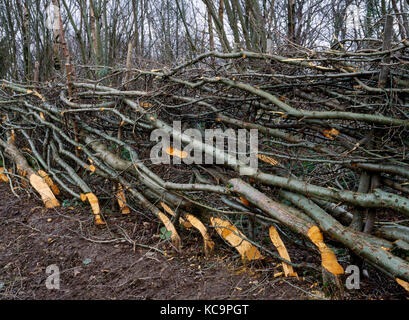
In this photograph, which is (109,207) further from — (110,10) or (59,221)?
(110,10)

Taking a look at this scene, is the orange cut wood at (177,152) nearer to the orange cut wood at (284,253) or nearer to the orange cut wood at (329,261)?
the orange cut wood at (284,253)

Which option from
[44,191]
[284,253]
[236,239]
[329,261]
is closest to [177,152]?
[236,239]

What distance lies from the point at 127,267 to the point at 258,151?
150cm

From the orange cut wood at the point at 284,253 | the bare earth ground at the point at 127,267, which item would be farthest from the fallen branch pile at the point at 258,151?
the bare earth ground at the point at 127,267

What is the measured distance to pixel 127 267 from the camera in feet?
9.27

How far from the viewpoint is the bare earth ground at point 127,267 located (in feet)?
8.13

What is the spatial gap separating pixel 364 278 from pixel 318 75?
5.46 ft

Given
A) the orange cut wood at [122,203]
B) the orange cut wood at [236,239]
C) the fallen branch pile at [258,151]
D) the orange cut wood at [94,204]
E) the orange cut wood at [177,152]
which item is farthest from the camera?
the orange cut wood at [122,203]

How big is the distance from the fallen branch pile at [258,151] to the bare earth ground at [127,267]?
16cm

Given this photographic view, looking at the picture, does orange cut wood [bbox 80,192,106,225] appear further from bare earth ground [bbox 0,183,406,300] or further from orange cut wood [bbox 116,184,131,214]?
orange cut wood [bbox 116,184,131,214]

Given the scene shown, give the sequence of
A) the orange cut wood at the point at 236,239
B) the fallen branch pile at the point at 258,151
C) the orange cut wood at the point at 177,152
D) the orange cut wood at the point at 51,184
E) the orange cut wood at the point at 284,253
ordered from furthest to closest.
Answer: the orange cut wood at the point at 51,184
the orange cut wood at the point at 177,152
the orange cut wood at the point at 236,239
the orange cut wood at the point at 284,253
the fallen branch pile at the point at 258,151

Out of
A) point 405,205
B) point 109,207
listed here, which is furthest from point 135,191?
point 405,205

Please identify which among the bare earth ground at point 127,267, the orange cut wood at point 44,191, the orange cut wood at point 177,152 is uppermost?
the orange cut wood at point 177,152

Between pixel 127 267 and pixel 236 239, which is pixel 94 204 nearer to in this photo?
pixel 127 267
